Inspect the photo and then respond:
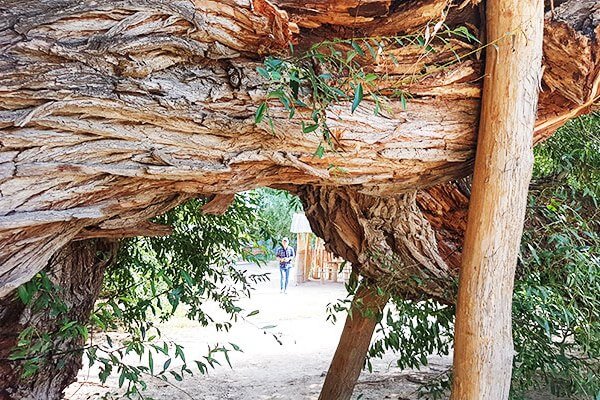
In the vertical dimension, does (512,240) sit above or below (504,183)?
below

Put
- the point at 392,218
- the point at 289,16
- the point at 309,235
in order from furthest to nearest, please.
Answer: the point at 309,235
the point at 392,218
the point at 289,16

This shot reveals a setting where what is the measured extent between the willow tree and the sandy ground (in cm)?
145

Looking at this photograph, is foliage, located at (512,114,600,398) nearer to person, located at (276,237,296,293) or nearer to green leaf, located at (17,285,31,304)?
green leaf, located at (17,285,31,304)

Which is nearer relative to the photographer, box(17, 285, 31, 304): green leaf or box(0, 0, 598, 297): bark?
box(0, 0, 598, 297): bark

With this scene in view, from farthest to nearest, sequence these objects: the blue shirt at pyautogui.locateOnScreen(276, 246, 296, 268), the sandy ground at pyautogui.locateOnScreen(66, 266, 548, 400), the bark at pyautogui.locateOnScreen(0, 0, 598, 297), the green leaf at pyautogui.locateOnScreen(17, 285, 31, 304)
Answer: the blue shirt at pyautogui.locateOnScreen(276, 246, 296, 268) → the sandy ground at pyautogui.locateOnScreen(66, 266, 548, 400) → the green leaf at pyautogui.locateOnScreen(17, 285, 31, 304) → the bark at pyautogui.locateOnScreen(0, 0, 598, 297)

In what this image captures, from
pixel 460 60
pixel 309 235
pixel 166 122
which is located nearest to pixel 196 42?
pixel 166 122

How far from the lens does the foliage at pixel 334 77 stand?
4.30 ft

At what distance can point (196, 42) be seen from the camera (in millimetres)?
1396

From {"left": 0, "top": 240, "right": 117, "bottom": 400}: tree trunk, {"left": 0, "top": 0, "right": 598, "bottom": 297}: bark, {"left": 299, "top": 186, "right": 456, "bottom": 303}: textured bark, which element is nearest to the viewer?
{"left": 0, "top": 0, "right": 598, "bottom": 297}: bark

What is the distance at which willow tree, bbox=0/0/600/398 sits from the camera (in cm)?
127

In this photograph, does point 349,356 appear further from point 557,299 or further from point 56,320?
point 56,320

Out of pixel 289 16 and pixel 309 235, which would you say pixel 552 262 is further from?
pixel 309 235

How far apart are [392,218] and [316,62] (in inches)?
39.8

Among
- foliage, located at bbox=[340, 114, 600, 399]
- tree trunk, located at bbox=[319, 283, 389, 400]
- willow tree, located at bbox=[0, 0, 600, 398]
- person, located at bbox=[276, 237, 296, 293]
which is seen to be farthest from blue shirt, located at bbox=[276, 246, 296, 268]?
willow tree, located at bbox=[0, 0, 600, 398]
